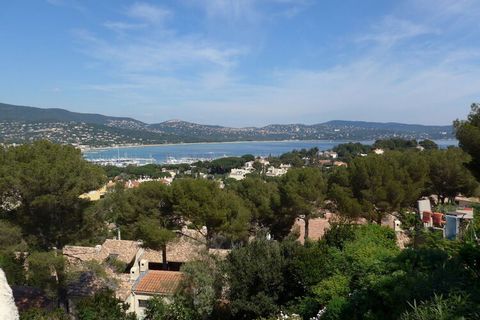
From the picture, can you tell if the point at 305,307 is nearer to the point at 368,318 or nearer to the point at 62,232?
the point at 368,318

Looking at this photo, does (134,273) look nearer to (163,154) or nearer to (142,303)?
(142,303)

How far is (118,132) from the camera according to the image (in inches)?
7377

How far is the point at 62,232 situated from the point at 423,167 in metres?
13.7

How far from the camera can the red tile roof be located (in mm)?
10656

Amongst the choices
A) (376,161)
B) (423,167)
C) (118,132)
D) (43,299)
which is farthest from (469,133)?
(118,132)

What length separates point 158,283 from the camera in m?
11.1

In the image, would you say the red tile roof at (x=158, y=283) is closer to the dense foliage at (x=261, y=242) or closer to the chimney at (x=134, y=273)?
the chimney at (x=134, y=273)

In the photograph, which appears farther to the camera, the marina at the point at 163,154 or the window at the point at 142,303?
the marina at the point at 163,154

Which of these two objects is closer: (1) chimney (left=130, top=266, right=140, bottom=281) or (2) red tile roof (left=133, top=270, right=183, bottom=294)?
(2) red tile roof (left=133, top=270, right=183, bottom=294)

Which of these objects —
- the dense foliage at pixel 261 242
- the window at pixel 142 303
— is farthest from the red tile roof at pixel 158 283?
the dense foliage at pixel 261 242

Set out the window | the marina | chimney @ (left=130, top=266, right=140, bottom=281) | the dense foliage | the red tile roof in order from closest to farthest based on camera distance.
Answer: the dense foliage < the red tile roof < the window < chimney @ (left=130, top=266, right=140, bottom=281) < the marina

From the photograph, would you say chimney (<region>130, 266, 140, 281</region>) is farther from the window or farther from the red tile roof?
the window

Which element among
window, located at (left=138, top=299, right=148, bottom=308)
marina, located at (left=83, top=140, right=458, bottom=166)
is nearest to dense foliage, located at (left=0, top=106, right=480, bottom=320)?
window, located at (left=138, top=299, right=148, bottom=308)

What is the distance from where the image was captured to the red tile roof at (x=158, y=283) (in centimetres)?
1066
